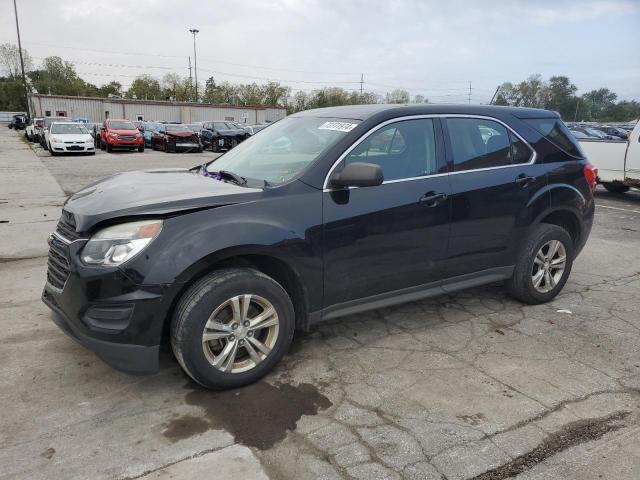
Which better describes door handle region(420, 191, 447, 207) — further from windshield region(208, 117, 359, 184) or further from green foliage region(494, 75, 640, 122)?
green foliage region(494, 75, 640, 122)

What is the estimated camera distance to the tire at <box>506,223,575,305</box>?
442 cm

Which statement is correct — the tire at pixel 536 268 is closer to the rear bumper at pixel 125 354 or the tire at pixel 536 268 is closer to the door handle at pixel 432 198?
the door handle at pixel 432 198

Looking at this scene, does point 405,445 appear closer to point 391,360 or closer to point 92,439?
point 391,360

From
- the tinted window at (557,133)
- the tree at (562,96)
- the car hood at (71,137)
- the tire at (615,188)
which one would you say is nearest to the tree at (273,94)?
the tree at (562,96)

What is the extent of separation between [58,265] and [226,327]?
3.70ft

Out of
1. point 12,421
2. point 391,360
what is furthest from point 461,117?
point 12,421

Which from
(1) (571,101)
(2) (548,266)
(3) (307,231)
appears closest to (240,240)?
(3) (307,231)

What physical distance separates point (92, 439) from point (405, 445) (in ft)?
5.50

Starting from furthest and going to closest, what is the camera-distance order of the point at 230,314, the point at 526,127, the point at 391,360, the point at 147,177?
the point at 526,127 < the point at 147,177 < the point at 391,360 < the point at 230,314

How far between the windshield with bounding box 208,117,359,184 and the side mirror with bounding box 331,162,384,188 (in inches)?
12.3

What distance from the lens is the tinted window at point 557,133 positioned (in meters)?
4.51

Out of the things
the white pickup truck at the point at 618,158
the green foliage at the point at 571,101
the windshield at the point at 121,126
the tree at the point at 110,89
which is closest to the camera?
the white pickup truck at the point at 618,158

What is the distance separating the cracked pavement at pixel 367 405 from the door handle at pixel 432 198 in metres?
1.08

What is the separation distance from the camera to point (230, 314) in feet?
10.2
